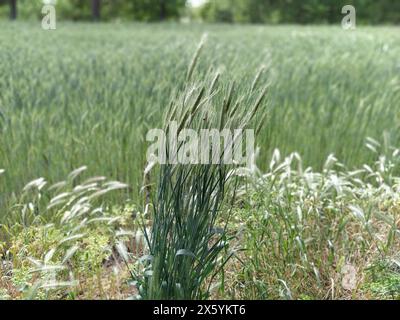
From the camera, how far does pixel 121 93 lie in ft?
13.0

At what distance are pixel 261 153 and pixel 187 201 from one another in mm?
1582

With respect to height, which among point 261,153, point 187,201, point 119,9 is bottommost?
point 261,153

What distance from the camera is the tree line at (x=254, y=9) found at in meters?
34.3

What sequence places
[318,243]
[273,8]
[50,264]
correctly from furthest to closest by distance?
[273,8], [318,243], [50,264]

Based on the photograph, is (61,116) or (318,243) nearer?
(318,243)

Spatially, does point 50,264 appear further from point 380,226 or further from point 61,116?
point 61,116

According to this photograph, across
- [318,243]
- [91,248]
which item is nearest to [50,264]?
[91,248]

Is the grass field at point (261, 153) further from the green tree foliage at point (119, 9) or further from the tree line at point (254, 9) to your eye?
the green tree foliage at point (119, 9)

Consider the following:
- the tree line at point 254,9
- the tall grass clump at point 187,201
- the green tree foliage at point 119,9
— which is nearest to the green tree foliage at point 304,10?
the tree line at point 254,9

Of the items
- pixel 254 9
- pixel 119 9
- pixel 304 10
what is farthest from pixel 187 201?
pixel 254 9

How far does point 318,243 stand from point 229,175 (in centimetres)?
66

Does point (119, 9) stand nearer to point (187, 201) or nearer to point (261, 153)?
point (261, 153)

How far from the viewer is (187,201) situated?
1823 millimetres

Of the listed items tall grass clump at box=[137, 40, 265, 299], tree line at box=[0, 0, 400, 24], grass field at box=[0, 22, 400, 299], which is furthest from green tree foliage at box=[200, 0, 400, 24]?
tall grass clump at box=[137, 40, 265, 299]
